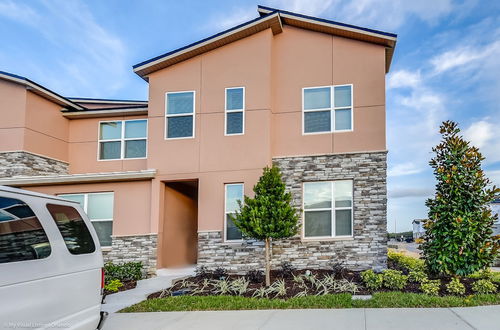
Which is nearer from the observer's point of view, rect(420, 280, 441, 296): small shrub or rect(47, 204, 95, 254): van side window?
rect(47, 204, 95, 254): van side window

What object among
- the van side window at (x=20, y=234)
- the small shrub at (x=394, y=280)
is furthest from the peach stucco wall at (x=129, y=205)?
the van side window at (x=20, y=234)

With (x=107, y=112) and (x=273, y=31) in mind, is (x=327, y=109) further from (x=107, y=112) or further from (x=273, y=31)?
(x=107, y=112)

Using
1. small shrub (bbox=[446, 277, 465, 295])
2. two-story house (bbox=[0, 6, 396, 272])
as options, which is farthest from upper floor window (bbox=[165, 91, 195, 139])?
small shrub (bbox=[446, 277, 465, 295])

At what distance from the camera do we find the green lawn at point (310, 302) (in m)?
7.93

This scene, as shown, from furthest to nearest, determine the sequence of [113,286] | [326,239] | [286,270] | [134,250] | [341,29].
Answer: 1. [134,250]
2. [341,29]
3. [326,239]
4. [286,270]
5. [113,286]

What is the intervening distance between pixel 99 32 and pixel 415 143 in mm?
12250

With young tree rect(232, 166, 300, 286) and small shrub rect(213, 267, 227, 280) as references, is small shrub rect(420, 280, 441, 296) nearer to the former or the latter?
young tree rect(232, 166, 300, 286)

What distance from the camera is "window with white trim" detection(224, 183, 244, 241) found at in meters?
12.5

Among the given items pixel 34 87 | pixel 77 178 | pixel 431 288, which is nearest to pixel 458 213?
pixel 431 288

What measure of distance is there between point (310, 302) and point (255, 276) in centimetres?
295

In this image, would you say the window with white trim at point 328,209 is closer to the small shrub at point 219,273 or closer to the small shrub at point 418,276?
the small shrub at point 219,273

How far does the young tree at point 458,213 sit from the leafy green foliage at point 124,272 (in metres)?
7.59

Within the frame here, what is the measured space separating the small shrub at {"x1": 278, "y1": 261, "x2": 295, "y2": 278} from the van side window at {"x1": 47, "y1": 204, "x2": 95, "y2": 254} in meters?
7.19

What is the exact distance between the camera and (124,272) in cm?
1202
